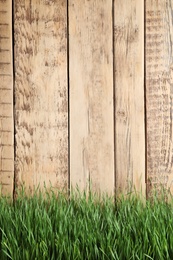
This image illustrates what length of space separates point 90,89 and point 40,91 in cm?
21

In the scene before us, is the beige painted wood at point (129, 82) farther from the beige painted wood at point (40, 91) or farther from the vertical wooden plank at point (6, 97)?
the vertical wooden plank at point (6, 97)

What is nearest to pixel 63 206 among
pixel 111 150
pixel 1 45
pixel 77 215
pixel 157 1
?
pixel 77 215

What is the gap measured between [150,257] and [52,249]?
0.36 meters

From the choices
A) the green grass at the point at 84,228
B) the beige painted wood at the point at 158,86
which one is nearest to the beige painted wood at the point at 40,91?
the green grass at the point at 84,228

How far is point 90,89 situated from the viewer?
2.63 meters

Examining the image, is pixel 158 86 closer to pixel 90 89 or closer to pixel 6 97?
pixel 90 89

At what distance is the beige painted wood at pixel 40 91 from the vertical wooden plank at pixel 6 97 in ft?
0.08

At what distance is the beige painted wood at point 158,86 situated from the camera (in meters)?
2.64

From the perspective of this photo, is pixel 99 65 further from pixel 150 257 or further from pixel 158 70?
pixel 150 257

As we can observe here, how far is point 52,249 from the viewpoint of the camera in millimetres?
2209

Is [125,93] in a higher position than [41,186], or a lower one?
higher

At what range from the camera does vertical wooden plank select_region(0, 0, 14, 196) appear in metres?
2.60

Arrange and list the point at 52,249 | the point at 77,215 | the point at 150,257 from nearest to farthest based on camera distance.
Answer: the point at 150,257, the point at 52,249, the point at 77,215

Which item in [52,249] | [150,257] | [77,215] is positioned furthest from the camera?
[77,215]
